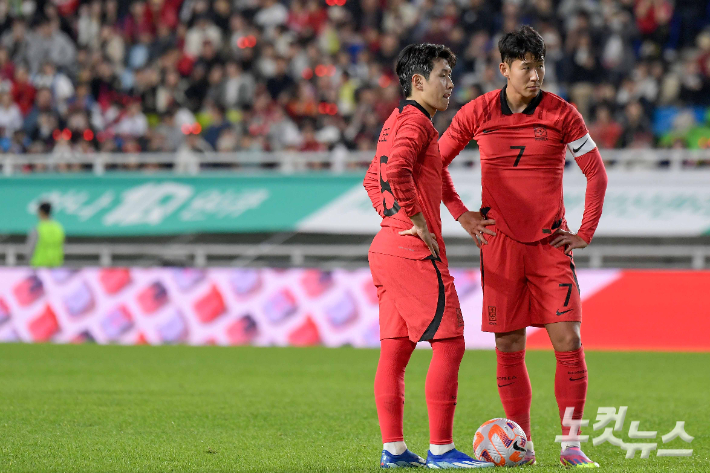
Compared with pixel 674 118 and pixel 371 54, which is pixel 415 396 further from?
pixel 371 54

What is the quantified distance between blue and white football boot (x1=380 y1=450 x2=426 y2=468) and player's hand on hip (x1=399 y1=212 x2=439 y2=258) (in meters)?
1.00

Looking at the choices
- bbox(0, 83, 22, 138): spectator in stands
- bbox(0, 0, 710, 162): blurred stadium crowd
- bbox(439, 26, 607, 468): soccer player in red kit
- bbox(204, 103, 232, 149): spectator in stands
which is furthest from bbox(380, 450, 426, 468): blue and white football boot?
bbox(0, 83, 22, 138): spectator in stands

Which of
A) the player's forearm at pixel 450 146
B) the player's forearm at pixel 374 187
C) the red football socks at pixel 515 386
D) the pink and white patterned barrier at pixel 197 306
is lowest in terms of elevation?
the pink and white patterned barrier at pixel 197 306

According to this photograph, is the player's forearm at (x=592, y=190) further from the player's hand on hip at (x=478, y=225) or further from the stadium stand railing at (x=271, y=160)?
the stadium stand railing at (x=271, y=160)

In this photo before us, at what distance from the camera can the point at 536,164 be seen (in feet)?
18.9

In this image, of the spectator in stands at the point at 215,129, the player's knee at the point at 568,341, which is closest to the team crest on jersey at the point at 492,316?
the player's knee at the point at 568,341

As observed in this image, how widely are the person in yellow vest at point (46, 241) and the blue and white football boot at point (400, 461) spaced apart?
10.6 meters

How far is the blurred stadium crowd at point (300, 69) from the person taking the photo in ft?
55.7

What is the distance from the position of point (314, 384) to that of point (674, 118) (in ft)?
31.0

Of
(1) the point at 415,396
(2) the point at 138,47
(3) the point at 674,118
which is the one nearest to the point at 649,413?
(1) the point at 415,396

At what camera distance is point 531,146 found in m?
5.76

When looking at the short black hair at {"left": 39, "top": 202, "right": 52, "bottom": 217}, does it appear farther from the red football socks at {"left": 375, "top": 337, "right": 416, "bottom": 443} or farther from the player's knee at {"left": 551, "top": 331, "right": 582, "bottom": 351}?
the player's knee at {"left": 551, "top": 331, "right": 582, "bottom": 351}

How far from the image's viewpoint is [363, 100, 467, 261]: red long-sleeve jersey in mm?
5129

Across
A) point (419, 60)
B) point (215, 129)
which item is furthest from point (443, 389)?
point (215, 129)
